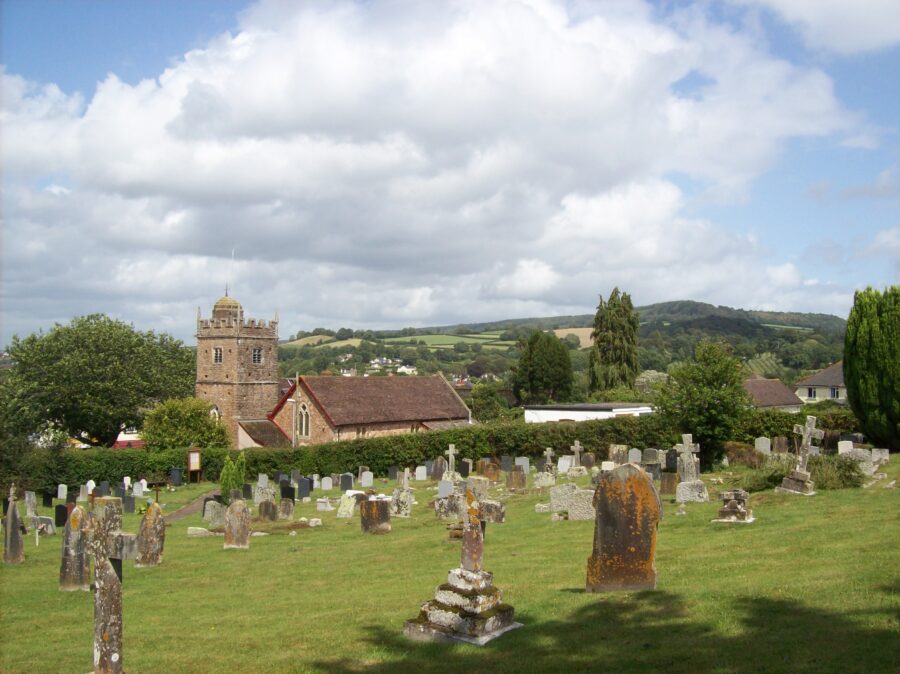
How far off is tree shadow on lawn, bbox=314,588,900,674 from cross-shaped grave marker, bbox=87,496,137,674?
2207 millimetres

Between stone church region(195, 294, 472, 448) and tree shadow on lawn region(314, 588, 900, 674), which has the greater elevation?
stone church region(195, 294, 472, 448)

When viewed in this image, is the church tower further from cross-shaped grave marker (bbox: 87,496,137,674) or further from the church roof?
cross-shaped grave marker (bbox: 87,496,137,674)

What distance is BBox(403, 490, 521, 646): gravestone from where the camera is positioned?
31.1 feet

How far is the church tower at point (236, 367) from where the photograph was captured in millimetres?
56438

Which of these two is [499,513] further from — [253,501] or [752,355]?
[752,355]

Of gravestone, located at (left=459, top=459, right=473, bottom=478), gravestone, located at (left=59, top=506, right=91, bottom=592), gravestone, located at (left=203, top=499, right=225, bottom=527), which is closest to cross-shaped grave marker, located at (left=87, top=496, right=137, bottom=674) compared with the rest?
gravestone, located at (left=59, top=506, right=91, bottom=592)

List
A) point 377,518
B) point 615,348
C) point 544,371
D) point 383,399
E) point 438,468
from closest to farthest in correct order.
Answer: point 377,518, point 438,468, point 383,399, point 615,348, point 544,371

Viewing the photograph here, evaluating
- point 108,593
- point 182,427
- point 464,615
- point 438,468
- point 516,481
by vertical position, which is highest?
point 182,427

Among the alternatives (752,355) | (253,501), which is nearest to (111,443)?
(253,501)

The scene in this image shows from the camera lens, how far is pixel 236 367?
2231 inches

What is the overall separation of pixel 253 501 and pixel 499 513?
20372 mm

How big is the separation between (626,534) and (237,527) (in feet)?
36.6

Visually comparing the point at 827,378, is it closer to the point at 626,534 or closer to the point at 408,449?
the point at 408,449

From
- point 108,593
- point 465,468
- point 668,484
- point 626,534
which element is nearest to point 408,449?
point 465,468
